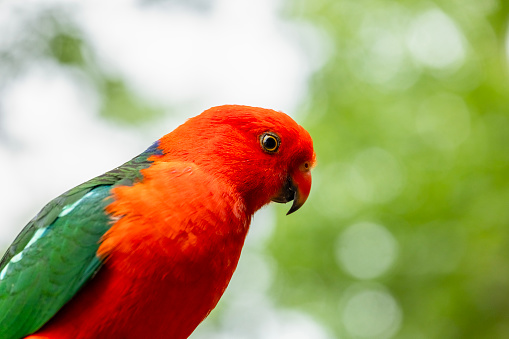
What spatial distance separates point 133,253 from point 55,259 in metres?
0.39

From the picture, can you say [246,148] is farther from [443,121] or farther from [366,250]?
[366,250]

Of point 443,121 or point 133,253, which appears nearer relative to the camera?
point 133,253

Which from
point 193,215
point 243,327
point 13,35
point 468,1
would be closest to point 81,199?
point 193,215

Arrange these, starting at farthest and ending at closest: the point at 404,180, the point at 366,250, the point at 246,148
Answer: the point at 366,250 < the point at 404,180 < the point at 246,148

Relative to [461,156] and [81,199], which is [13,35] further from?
[461,156]

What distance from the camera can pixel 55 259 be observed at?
7.89 feet

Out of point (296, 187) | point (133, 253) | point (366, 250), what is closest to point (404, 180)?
point (366, 250)

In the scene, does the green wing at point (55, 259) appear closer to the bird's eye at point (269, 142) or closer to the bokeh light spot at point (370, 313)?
the bird's eye at point (269, 142)

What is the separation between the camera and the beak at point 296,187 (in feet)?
10.3

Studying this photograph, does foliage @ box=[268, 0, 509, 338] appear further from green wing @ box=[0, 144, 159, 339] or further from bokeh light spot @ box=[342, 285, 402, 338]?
green wing @ box=[0, 144, 159, 339]

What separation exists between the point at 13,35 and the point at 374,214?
6.87 metres

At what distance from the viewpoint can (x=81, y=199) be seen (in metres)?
2.55

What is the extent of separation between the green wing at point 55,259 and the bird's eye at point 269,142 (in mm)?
709

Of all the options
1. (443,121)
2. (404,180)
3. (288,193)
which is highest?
(443,121)
